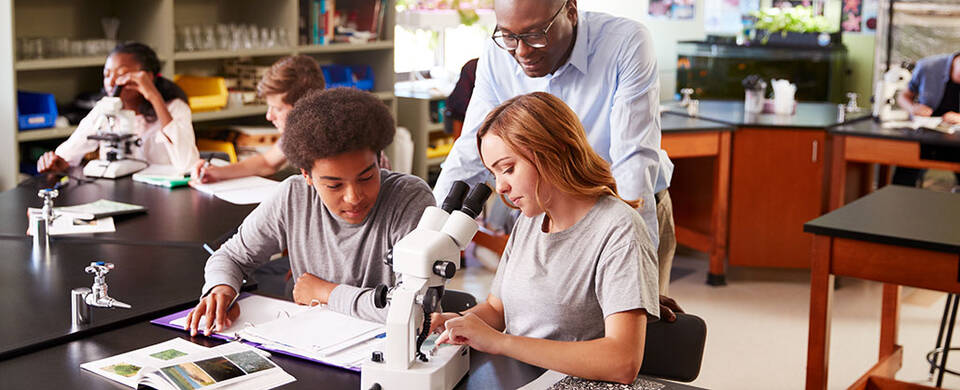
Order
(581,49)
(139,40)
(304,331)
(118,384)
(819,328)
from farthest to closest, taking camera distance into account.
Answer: (139,40) → (819,328) → (581,49) → (304,331) → (118,384)

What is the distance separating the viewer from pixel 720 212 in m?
4.79

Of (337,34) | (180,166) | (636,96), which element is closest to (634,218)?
(636,96)

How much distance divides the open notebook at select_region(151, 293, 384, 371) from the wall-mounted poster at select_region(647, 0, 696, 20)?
6.08 metres

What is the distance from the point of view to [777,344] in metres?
3.88

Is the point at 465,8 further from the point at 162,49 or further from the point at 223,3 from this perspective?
the point at 162,49

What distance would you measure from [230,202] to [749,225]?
2.76 metres

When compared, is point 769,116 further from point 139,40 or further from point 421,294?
point 421,294

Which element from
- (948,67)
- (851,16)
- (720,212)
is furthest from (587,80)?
(851,16)

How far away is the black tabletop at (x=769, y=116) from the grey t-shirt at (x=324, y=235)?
2.97m

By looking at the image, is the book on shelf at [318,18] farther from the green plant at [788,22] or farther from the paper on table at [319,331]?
the paper on table at [319,331]

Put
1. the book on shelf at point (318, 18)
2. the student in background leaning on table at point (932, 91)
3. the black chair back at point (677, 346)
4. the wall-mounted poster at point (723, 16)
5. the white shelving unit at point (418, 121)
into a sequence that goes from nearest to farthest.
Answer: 1. the black chair back at point (677, 346)
2. the student in background leaning on table at point (932, 91)
3. the book on shelf at point (318, 18)
4. the white shelving unit at point (418, 121)
5. the wall-mounted poster at point (723, 16)

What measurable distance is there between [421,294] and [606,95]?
1.16m

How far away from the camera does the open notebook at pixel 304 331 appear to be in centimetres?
174

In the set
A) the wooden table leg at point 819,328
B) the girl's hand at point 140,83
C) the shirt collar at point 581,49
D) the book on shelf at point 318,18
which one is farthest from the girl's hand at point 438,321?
the book on shelf at point 318,18
